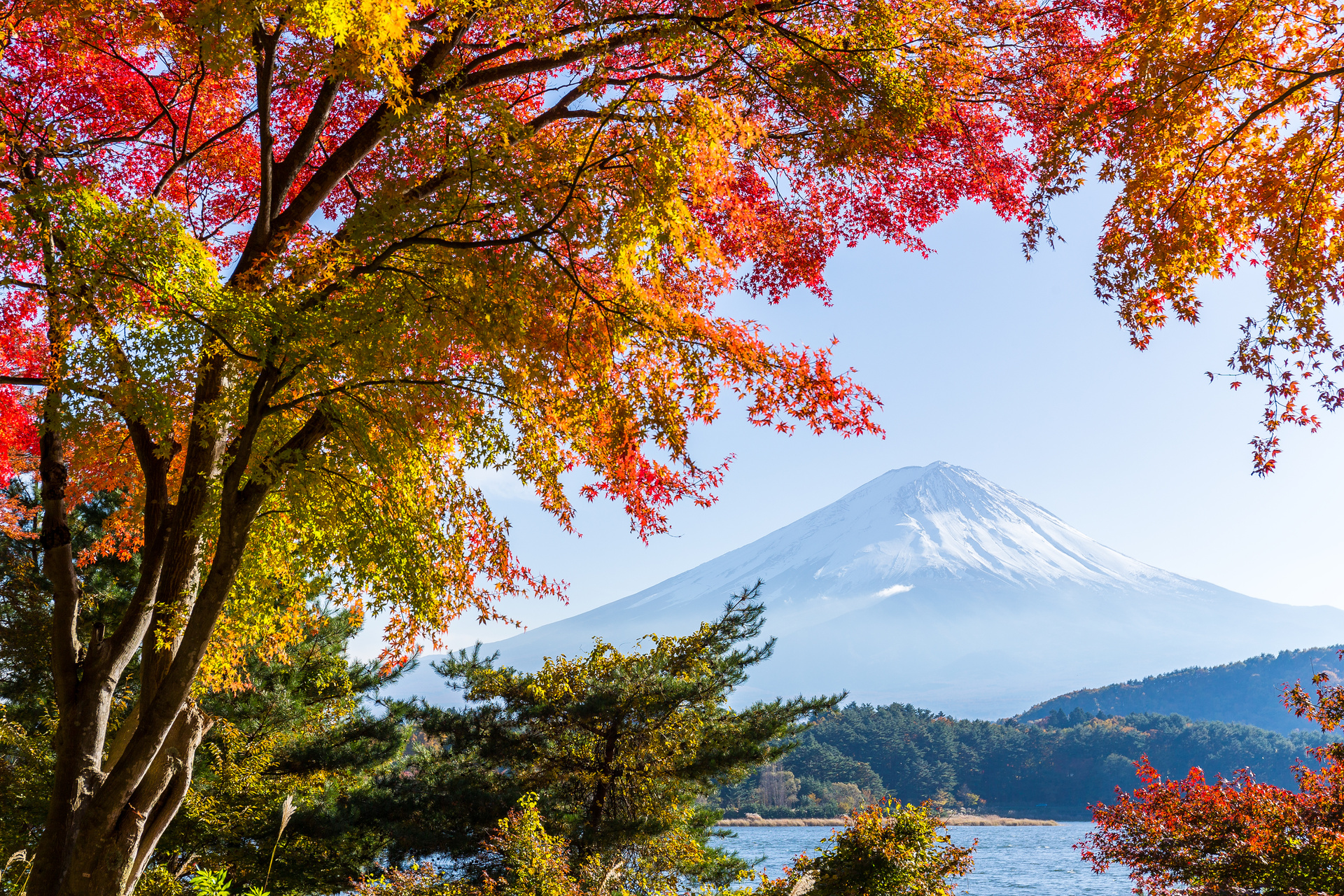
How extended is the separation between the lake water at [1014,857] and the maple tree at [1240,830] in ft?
33.9

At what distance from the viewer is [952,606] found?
180m

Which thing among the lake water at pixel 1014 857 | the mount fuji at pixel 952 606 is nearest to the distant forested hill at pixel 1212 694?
the lake water at pixel 1014 857

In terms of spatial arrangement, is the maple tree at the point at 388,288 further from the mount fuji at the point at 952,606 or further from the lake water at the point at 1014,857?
the mount fuji at the point at 952,606

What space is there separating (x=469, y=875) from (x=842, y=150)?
9.74 metres

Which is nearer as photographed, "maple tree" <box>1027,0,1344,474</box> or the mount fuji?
"maple tree" <box>1027,0,1344,474</box>

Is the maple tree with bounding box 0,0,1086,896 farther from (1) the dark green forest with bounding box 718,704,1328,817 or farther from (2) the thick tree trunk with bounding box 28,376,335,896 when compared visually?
(1) the dark green forest with bounding box 718,704,1328,817

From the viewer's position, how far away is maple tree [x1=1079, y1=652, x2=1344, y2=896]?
5926mm

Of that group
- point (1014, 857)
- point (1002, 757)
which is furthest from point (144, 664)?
point (1002, 757)

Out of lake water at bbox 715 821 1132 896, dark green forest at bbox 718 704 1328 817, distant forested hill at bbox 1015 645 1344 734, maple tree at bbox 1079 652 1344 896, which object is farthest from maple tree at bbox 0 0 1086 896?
distant forested hill at bbox 1015 645 1344 734

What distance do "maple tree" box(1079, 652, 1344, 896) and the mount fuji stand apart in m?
142

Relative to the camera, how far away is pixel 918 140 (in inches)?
197

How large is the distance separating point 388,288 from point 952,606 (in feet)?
625

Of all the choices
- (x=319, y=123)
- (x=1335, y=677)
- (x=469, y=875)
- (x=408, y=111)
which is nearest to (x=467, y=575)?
(x=408, y=111)

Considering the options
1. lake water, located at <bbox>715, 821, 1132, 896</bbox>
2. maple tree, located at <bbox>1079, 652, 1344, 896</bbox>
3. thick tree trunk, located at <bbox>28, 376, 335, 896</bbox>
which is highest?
thick tree trunk, located at <bbox>28, 376, 335, 896</bbox>
